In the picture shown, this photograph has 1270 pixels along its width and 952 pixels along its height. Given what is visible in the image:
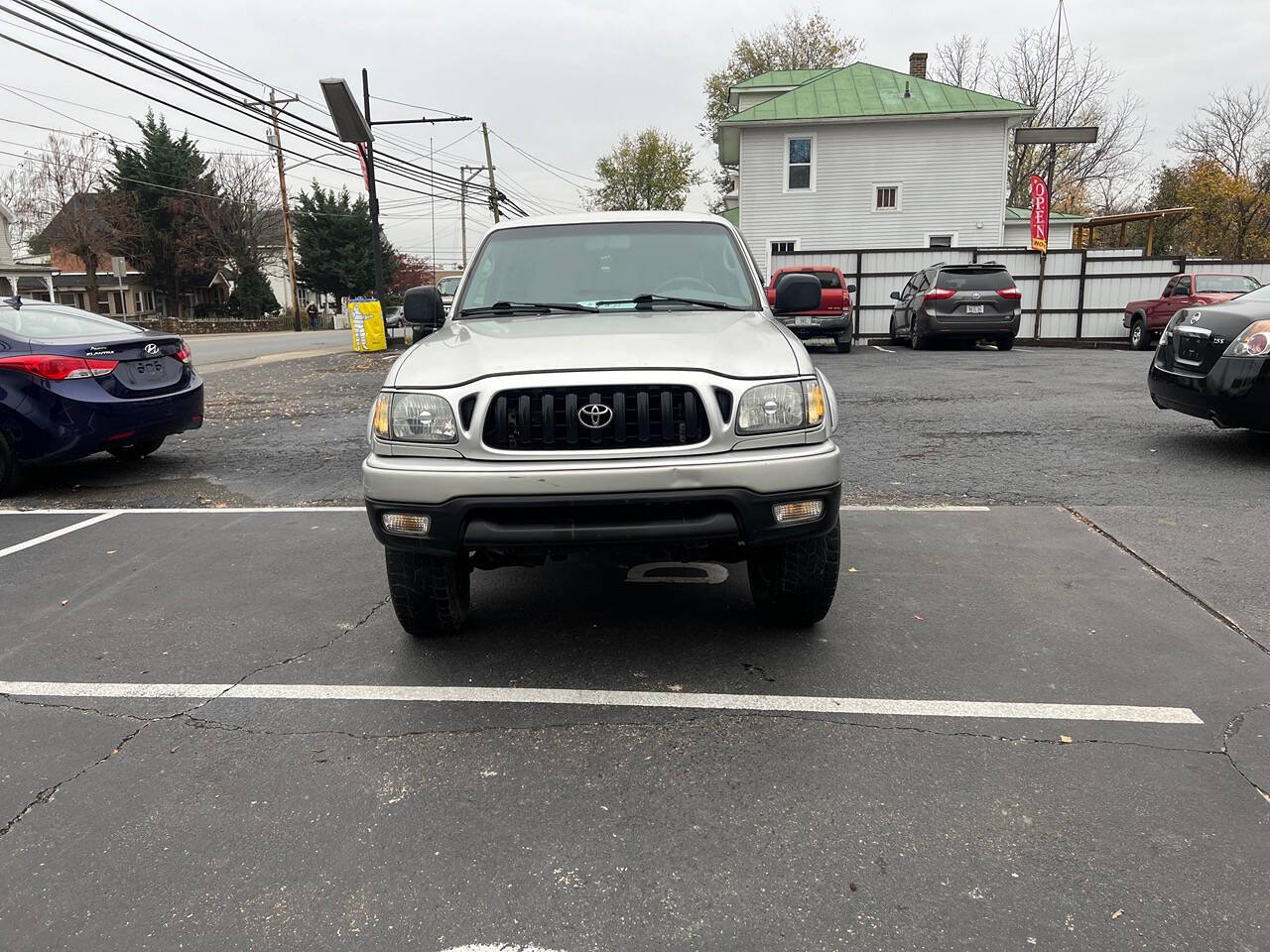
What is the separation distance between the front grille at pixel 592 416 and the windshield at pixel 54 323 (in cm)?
559

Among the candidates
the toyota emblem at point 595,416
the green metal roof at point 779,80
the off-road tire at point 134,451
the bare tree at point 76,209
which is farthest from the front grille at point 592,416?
the bare tree at point 76,209

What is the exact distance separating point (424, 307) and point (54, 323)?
4.05 metres

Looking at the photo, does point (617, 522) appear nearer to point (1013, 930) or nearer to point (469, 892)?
point (469, 892)

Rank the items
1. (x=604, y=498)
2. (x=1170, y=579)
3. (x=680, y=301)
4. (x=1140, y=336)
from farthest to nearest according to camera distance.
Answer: (x=1140, y=336)
(x=1170, y=579)
(x=680, y=301)
(x=604, y=498)

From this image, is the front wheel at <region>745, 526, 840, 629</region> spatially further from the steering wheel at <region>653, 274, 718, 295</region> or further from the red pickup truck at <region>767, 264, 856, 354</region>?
the red pickup truck at <region>767, 264, 856, 354</region>

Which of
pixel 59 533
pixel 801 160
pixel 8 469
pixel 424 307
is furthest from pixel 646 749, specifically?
pixel 801 160

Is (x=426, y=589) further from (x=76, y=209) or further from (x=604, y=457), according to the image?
(x=76, y=209)

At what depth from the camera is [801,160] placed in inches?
1038

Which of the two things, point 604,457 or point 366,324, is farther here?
point 366,324

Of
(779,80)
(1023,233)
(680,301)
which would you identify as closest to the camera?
(680,301)

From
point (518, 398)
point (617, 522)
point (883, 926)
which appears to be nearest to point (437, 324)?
point (518, 398)

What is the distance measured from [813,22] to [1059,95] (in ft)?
45.5

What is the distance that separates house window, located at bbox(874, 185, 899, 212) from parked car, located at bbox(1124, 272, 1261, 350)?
8810 millimetres

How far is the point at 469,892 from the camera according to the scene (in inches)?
88.9
